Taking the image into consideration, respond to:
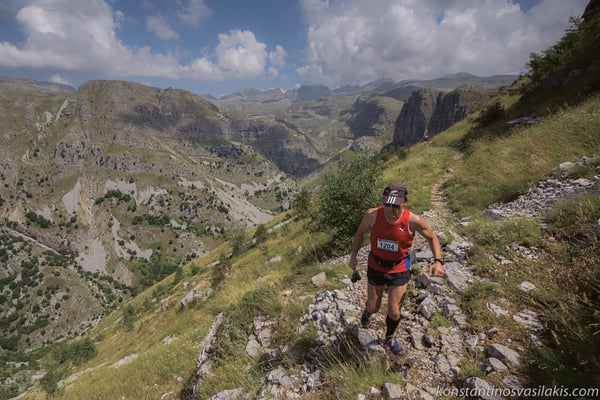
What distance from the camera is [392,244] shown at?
219 inches

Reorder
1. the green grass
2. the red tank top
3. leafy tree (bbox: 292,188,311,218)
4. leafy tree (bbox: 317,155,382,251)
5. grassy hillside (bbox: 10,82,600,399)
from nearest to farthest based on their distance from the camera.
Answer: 1. grassy hillside (bbox: 10,82,600,399)
2. the red tank top
3. the green grass
4. leafy tree (bbox: 317,155,382,251)
5. leafy tree (bbox: 292,188,311,218)

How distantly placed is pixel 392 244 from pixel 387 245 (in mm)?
102

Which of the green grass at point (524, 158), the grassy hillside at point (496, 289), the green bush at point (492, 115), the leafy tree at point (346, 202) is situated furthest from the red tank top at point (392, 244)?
the green bush at point (492, 115)

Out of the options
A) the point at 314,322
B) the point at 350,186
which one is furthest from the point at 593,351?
the point at 350,186

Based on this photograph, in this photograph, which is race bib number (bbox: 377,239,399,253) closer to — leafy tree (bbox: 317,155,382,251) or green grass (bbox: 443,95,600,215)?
leafy tree (bbox: 317,155,382,251)

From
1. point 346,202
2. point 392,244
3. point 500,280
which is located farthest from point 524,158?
point 392,244

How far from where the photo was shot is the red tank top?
554 centimetres

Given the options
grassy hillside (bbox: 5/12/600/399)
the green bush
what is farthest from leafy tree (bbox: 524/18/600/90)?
grassy hillside (bbox: 5/12/600/399)

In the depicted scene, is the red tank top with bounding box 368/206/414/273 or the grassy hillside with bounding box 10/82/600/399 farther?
the red tank top with bounding box 368/206/414/273

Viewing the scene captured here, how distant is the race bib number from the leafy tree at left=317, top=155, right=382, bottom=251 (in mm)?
6668

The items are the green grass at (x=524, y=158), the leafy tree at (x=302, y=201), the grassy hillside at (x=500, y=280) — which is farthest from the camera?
the leafy tree at (x=302, y=201)

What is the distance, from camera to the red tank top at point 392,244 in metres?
5.54

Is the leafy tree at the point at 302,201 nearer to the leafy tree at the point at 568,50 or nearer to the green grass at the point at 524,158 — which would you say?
the green grass at the point at 524,158

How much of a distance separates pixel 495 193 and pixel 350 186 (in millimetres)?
6851
